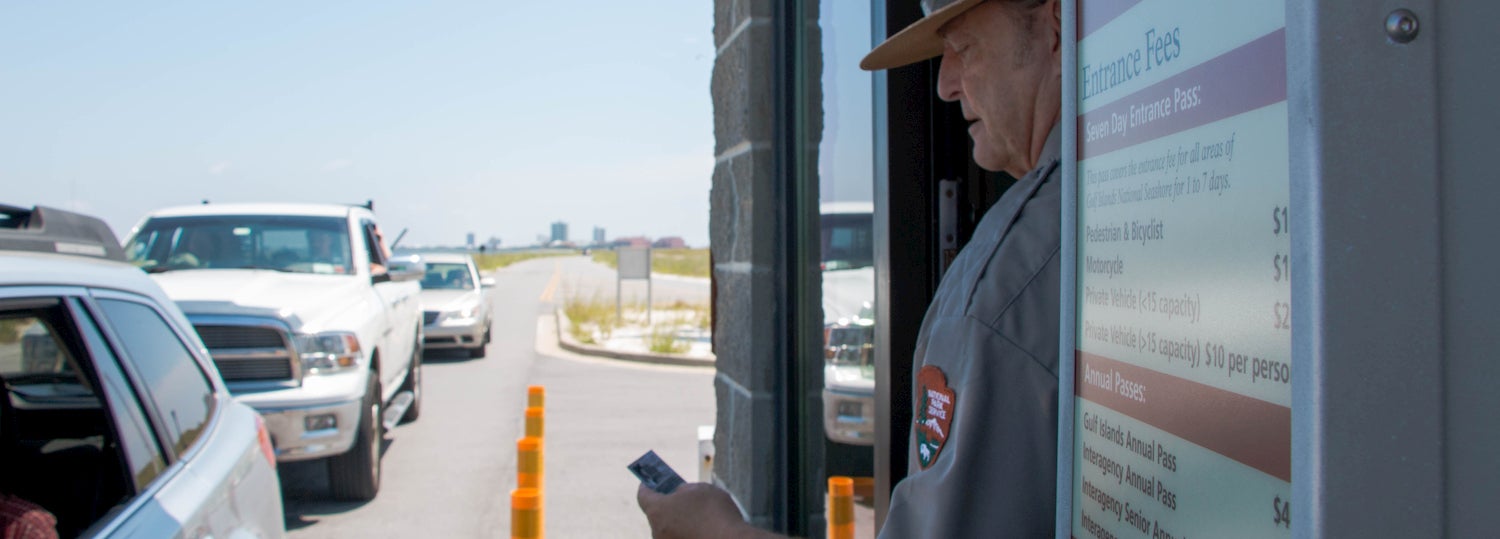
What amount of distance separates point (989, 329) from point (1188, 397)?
46 cm

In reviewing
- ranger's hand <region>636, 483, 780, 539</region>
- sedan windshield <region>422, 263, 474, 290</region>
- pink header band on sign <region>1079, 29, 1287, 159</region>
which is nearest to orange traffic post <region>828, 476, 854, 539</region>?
ranger's hand <region>636, 483, 780, 539</region>

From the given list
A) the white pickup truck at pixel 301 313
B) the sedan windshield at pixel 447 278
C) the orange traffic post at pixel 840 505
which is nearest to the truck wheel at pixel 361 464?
the white pickup truck at pixel 301 313

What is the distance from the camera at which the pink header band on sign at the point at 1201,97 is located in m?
0.74

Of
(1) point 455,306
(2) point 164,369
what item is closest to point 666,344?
(1) point 455,306

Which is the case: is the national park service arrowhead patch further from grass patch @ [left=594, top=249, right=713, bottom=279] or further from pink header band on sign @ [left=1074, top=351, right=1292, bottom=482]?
grass patch @ [left=594, top=249, right=713, bottom=279]

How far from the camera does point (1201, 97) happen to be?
2.77ft

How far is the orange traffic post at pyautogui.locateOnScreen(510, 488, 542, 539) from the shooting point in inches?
155

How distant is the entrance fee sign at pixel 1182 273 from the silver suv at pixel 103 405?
215 centimetres

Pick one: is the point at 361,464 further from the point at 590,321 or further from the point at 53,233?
the point at 590,321

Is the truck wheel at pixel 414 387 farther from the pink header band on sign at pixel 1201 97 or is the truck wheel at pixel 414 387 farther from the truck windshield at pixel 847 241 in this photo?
the pink header band on sign at pixel 1201 97

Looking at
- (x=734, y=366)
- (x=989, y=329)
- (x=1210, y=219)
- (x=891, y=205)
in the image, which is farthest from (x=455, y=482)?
(x=1210, y=219)

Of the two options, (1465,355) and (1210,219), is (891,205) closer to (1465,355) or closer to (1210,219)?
(1210,219)

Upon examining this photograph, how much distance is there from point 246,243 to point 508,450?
265cm

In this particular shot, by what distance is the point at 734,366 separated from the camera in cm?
352
